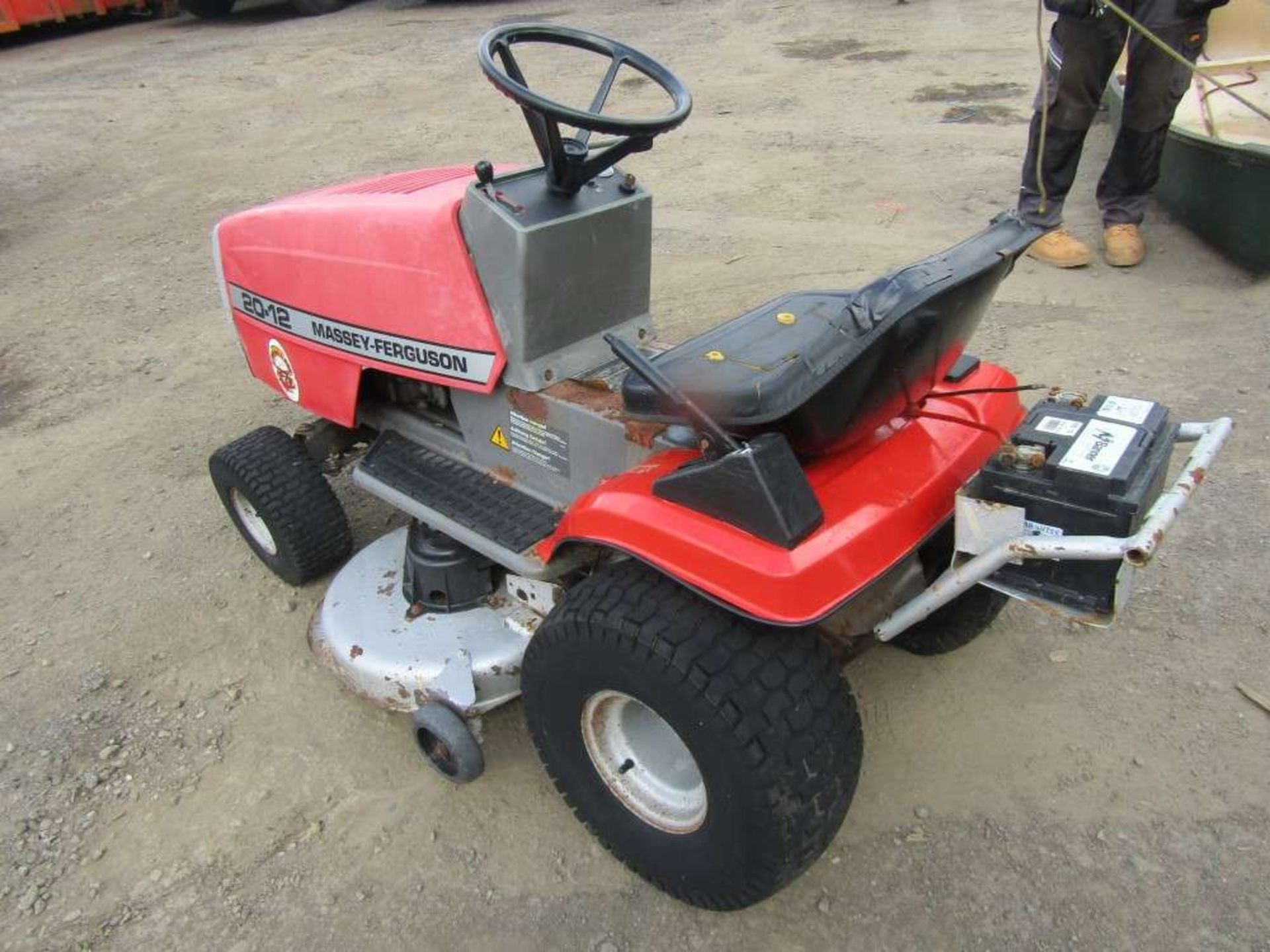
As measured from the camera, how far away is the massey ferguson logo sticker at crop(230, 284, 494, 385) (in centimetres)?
223

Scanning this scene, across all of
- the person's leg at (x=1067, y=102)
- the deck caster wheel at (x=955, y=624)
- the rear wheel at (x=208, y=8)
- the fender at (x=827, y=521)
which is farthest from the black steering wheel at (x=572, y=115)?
the rear wheel at (x=208, y=8)

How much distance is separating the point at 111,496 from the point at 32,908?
71.7 inches

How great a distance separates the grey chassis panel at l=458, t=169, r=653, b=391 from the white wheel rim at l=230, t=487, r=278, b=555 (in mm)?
1211

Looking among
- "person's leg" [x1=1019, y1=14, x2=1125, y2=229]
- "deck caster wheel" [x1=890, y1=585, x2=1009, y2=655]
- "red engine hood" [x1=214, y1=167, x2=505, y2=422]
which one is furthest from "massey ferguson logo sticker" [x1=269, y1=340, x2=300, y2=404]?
"person's leg" [x1=1019, y1=14, x2=1125, y2=229]

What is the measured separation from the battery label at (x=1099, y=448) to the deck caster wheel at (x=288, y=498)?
2.07 metres

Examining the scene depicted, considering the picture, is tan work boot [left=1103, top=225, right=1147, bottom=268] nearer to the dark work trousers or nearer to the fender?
the dark work trousers

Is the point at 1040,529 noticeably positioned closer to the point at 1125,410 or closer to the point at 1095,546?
the point at 1095,546

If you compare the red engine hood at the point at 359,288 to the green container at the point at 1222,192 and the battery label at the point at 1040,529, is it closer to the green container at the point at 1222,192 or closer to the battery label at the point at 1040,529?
the battery label at the point at 1040,529

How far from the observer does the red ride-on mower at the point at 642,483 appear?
5.12ft

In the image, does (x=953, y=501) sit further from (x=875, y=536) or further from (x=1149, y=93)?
(x=1149, y=93)

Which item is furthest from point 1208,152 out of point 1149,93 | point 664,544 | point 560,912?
point 560,912

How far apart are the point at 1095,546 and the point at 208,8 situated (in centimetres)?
1471

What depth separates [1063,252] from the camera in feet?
15.0

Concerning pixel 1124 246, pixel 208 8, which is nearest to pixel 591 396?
pixel 1124 246
